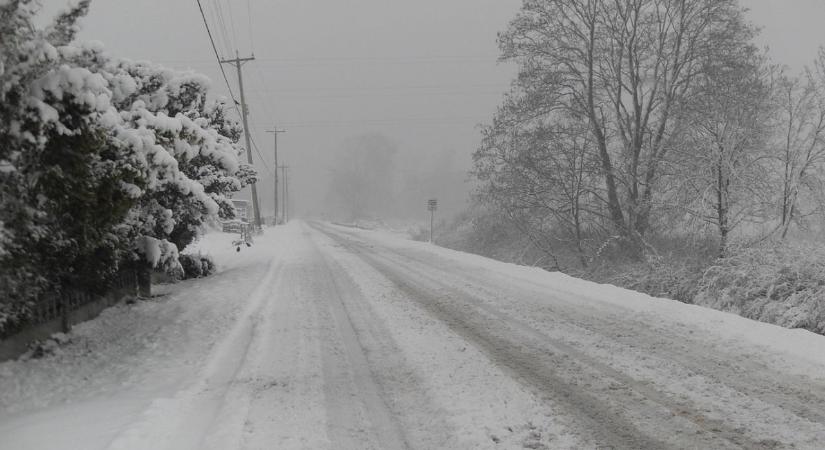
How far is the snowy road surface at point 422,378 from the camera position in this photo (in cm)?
357

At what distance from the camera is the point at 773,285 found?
8.20 meters

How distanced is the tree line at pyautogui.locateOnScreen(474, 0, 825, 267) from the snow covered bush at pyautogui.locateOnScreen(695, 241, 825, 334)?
3.07 meters

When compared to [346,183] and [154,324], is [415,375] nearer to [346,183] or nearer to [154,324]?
[154,324]

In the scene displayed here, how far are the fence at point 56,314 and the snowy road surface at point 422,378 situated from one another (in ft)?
0.70

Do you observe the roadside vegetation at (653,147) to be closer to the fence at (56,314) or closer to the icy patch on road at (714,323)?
the icy patch on road at (714,323)

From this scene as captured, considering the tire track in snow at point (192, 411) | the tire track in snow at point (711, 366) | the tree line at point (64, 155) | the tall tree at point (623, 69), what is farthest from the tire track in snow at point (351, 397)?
the tall tree at point (623, 69)

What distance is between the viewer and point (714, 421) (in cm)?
366

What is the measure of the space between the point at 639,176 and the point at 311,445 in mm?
15001

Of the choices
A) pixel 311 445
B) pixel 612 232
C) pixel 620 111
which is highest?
pixel 620 111

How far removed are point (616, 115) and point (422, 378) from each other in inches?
587

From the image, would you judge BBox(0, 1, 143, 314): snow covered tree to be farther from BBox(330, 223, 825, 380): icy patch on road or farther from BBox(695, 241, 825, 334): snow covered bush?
BBox(695, 241, 825, 334): snow covered bush

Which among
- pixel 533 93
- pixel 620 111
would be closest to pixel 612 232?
pixel 620 111

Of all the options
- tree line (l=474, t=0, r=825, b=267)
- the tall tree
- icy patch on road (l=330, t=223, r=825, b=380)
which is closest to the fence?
icy patch on road (l=330, t=223, r=825, b=380)

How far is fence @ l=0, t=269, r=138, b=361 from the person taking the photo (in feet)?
18.7
